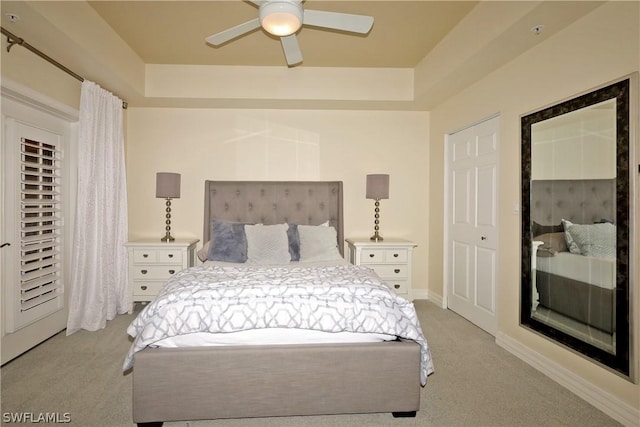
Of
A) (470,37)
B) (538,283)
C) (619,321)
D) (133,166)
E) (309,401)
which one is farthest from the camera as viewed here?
(133,166)

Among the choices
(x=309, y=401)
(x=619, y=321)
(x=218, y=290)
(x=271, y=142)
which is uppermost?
(x=271, y=142)

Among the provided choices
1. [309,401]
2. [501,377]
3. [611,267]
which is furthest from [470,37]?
[309,401]

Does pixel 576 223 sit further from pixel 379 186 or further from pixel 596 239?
pixel 379 186

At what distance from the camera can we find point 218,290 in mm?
1859

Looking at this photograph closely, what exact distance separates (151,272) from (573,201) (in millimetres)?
3811

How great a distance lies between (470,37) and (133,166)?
3863mm

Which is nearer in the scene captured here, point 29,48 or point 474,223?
point 29,48

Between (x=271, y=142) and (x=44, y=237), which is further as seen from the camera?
(x=271, y=142)

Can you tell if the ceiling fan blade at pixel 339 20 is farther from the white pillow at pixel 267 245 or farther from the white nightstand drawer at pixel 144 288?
the white nightstand drawer at pixel 144 288

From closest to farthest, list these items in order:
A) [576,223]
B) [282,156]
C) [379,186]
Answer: [576,223] < [379,186] < [282,156]

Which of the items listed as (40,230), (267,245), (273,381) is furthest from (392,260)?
(40,230)

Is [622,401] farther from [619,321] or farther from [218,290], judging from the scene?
[218,290]

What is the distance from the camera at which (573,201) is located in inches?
87.0

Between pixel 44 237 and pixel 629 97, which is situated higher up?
pixel 629 97
